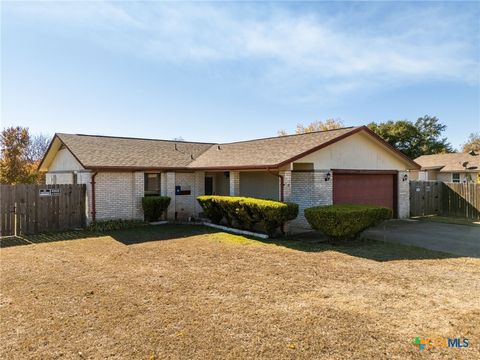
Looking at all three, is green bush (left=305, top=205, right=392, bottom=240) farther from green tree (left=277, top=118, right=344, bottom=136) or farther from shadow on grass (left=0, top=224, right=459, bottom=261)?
green tree (left=277, top=118, right=344, bottom=136)

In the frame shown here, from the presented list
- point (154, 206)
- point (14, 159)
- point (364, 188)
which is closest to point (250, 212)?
point (154, 206)

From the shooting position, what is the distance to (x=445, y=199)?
18922 millimetres

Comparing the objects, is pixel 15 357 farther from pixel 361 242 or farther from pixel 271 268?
pixel 361 242

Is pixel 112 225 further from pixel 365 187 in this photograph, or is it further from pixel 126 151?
pixel 365 187

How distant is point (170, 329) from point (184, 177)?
12.7 metres

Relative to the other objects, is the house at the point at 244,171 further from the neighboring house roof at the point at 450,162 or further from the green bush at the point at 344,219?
the neighboring house roof at the point at 450,162

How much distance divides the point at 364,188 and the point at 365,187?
82 mm

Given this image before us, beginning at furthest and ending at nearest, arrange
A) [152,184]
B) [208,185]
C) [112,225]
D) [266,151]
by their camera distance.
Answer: [208,185], [152,184], [266,151], [112,225]

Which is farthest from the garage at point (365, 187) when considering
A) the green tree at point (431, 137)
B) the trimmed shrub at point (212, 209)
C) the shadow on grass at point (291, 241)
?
the green tree at point (431, 137)

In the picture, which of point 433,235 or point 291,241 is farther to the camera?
point 433,235

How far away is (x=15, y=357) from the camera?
3.98m

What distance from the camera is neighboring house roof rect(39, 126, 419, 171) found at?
1359 centimetres

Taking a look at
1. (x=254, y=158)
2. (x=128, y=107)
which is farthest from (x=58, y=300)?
(x=128, y=107)

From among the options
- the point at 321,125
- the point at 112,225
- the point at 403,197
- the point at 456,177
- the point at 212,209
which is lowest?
the point at 112,225
